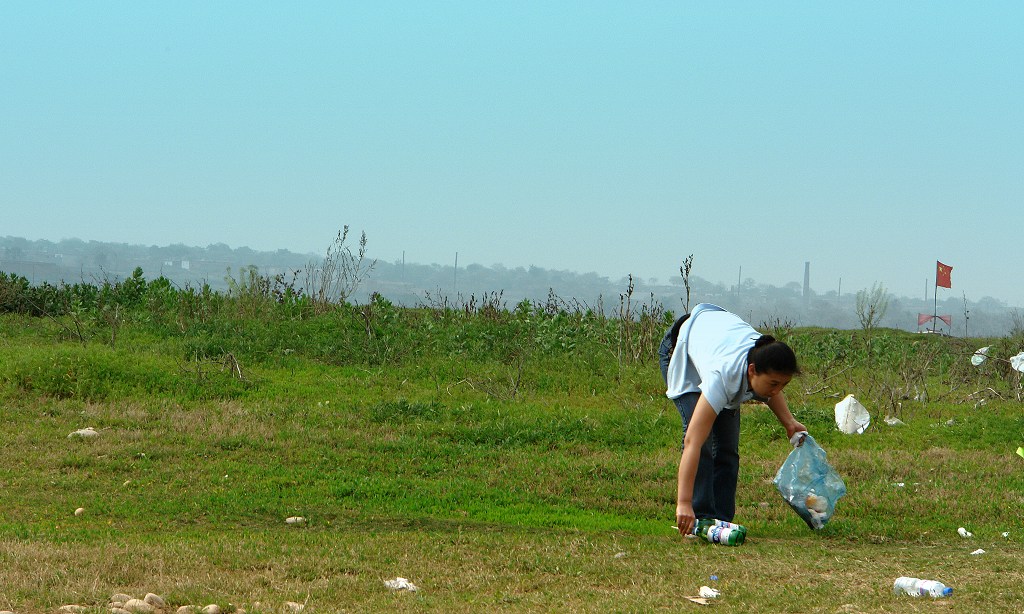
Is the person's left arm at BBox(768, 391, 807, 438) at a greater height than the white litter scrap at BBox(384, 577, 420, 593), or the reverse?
the person's left arm at BBox(768, 391, 807, 438)

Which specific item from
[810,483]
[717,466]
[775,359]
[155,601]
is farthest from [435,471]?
[155,601]

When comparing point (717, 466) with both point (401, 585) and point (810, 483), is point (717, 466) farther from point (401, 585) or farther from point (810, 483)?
point (401, 585)

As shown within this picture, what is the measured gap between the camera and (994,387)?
1362 centimetres

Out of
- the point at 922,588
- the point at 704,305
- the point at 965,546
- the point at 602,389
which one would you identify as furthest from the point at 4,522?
the point at 602,389

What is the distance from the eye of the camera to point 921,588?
4.59 m

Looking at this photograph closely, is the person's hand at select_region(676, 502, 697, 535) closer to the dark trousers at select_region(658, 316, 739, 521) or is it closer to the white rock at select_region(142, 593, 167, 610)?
the dark trousers at select_region(658, 316, 739, 521)

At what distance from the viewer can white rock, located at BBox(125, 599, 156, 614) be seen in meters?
4.25

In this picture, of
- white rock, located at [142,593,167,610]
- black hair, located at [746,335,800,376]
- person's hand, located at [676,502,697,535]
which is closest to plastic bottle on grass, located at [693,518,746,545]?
person's hand, located at [676,502,697,535]

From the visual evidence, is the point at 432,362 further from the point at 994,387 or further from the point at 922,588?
the point at 922,588

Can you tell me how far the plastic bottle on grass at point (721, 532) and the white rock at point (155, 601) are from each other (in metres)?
3.12

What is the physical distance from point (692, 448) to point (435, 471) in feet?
10.9

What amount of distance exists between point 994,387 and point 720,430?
367 inches

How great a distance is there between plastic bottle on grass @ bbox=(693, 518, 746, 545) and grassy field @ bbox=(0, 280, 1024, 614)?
119mm

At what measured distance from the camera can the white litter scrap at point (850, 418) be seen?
1029 cm
